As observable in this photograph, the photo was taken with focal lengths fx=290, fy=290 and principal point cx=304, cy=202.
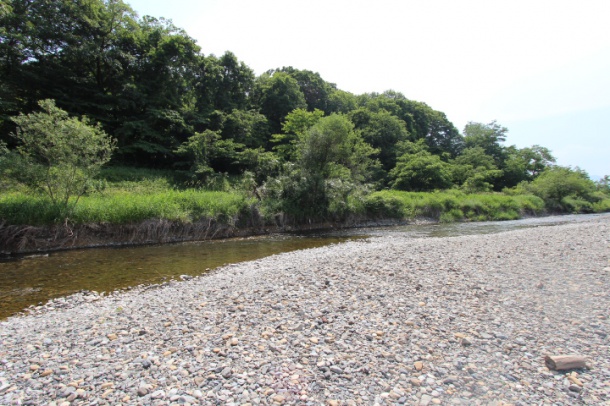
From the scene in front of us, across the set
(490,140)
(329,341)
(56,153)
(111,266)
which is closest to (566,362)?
(329,341)

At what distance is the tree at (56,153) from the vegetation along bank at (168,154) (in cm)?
7

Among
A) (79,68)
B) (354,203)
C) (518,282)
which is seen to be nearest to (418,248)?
(518,282)

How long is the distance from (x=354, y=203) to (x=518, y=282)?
19.8m

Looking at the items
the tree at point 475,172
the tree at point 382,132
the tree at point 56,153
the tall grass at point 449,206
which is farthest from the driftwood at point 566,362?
the tree at point 382,132

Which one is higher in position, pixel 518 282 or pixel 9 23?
pixel 9 23

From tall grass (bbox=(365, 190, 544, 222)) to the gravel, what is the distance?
20.3 meters

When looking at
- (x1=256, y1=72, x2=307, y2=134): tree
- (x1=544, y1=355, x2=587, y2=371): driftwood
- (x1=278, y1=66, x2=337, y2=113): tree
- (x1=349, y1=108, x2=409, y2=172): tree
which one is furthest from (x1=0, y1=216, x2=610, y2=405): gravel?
(x1=278, y1=66, x2=337, y2=113): tree

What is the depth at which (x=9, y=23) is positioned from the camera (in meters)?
32.1

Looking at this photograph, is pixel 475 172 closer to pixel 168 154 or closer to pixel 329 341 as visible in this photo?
pixel 168 154

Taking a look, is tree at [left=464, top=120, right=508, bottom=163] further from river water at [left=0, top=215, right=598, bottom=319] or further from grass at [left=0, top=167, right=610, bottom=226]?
river water at [left=0, top=215, right=598, bottom=319]

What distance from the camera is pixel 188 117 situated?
40.8 metres

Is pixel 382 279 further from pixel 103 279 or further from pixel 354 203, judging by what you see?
pixel 354 203

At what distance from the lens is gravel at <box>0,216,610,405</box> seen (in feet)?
12.9

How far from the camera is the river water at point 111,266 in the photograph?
965 centimetres
